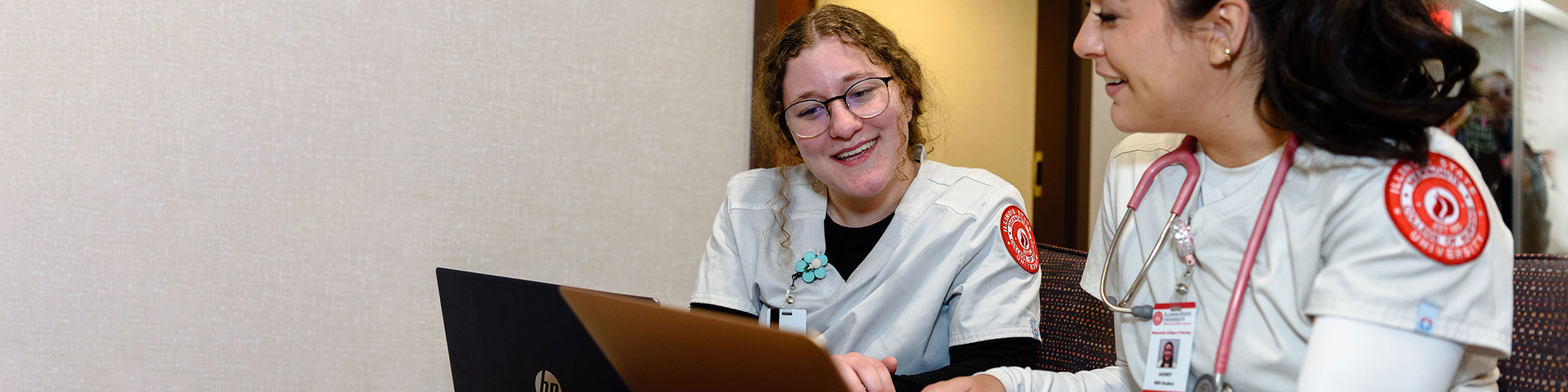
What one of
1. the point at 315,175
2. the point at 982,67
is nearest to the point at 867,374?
the point at 315,175

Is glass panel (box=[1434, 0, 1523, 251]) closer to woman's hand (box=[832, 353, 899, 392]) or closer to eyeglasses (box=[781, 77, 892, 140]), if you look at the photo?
eyeglasses (box=[781, 77, 892, 140])

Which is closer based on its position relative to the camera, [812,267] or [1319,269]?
[1319,269]

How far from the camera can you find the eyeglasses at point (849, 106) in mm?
1349

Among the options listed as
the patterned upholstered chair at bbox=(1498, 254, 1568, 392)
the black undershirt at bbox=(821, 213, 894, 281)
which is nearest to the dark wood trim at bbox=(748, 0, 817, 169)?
the black undershirt at bbox=(821, 213, 894, 281)

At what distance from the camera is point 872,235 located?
1.41m

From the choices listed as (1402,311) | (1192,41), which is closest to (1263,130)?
(1192,41)

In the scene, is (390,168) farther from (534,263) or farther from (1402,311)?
(1402,311)

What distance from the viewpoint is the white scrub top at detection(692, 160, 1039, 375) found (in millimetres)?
1267

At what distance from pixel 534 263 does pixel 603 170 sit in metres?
0.24

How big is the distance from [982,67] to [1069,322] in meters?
2.08

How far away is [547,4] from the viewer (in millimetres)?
1946

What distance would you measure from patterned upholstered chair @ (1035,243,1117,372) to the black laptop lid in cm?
66

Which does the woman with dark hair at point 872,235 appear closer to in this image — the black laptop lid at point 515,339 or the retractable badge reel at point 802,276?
the retractable badge reel at point 802,276

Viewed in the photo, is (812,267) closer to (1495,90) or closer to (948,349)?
(948,349)
